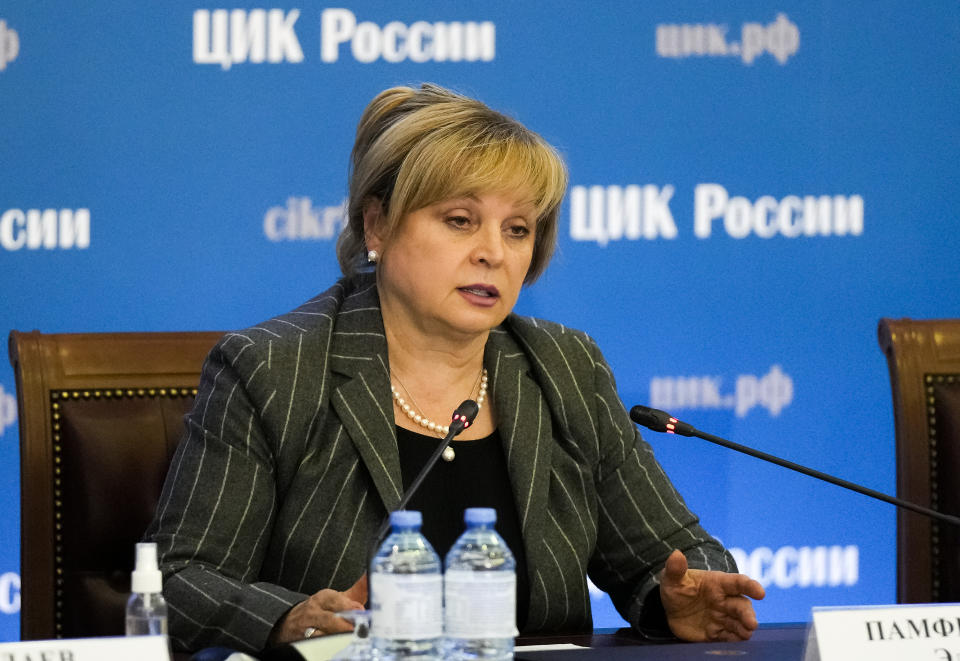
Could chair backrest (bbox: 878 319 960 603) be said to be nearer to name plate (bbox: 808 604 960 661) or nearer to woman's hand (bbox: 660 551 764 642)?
woman's hand (bbox: 660 551 764 642)

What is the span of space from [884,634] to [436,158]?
40.8 inches

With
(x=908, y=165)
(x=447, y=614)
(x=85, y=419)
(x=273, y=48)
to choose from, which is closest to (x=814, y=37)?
(x=908, y=165)

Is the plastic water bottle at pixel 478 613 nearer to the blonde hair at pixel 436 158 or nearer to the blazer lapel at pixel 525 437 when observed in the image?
the blazer lapel at pixel 525 437

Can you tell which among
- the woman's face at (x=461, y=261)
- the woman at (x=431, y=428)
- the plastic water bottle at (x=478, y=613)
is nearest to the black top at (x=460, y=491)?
the woman at (x=431, y=428)

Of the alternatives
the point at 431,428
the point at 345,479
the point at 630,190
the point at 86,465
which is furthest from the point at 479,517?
the point at 630,190

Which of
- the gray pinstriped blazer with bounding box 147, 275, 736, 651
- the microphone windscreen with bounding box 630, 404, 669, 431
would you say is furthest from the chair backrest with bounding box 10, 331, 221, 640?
the microphone windscreen with bounding box 630, 404, 669, 431

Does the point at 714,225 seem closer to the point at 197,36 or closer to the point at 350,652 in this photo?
the point at 197,36

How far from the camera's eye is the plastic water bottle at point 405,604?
1182mm

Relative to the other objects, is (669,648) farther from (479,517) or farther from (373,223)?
(373,223)

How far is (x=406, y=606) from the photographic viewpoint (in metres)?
1.18

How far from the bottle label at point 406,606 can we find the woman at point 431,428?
1.77ft

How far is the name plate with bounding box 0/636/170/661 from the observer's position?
3.98 feet

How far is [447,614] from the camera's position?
122 centimetres

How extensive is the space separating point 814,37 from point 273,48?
1452mm
